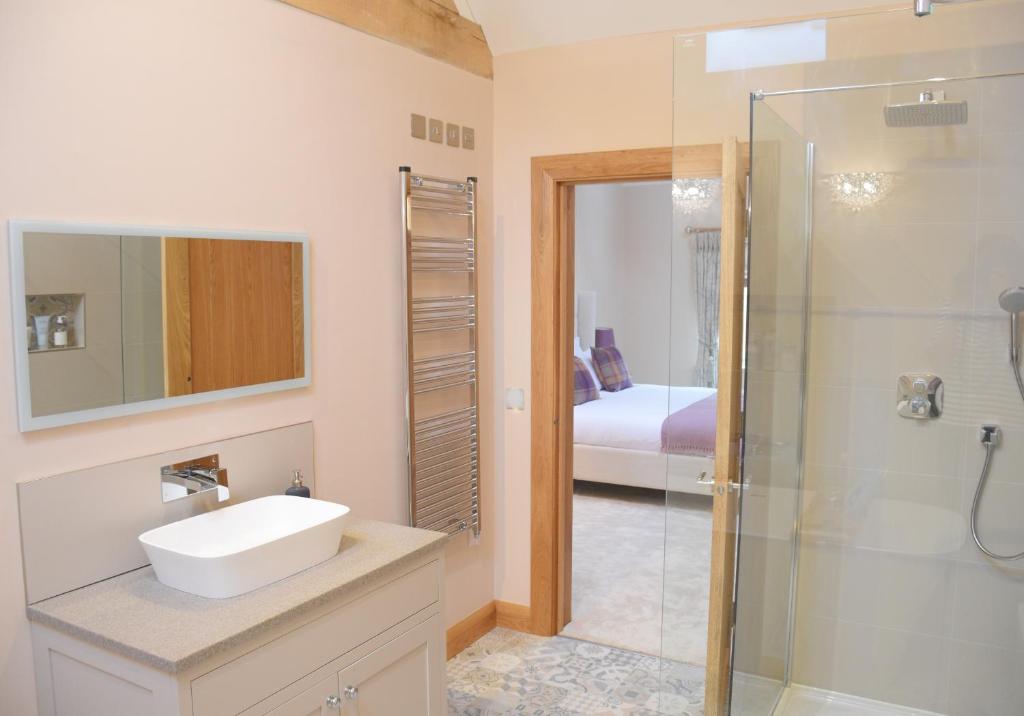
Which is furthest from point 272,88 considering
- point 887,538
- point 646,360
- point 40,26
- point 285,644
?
point 646,360

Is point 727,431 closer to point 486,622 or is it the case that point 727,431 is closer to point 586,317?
point 486,622

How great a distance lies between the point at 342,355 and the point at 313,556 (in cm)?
93

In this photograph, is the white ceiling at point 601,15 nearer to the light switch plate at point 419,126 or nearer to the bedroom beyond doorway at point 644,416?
the light switch plate at point 419,126

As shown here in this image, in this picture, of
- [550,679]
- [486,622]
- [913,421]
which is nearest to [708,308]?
[913,421]

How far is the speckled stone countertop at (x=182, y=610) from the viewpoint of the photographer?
1.80m

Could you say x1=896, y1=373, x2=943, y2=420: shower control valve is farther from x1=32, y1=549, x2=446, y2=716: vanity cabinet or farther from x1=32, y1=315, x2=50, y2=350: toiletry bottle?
x1=32, y1=315, x2=50, y2=350: toiletry bottle

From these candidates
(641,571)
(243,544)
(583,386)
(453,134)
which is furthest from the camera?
(583,386)

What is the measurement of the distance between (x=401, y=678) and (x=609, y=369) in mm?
4909

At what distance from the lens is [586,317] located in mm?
7770

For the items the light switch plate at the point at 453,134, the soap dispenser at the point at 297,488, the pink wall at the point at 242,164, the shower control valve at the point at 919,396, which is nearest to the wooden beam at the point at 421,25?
the pink wall at the point at 242,164

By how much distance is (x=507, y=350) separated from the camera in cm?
387

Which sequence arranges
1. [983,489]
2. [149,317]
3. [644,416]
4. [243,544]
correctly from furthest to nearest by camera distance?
1. [644,416]
2. [983,489]
3. [243,544]
4. [149,317]

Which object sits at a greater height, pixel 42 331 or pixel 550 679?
pixel 42 331

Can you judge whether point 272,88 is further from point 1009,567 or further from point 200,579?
point 1009,567
